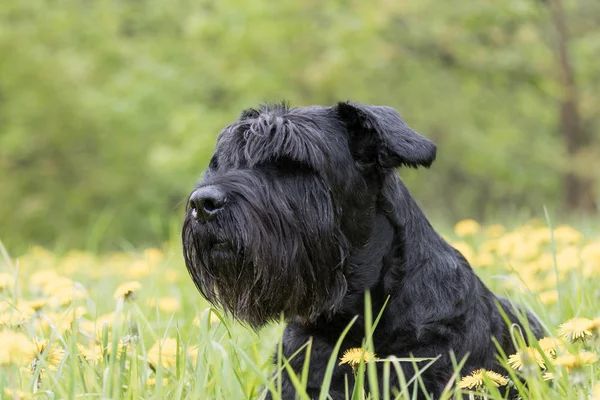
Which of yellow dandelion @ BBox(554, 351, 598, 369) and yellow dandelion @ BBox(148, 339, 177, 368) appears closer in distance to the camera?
yellow dandelion @ BBox(554, 351, 598, 369)

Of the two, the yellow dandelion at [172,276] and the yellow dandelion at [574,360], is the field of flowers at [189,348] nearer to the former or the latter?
the yellow dandelion at [574,360]

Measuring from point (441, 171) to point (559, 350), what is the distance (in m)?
21.3

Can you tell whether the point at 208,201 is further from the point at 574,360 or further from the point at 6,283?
the point at 574,360

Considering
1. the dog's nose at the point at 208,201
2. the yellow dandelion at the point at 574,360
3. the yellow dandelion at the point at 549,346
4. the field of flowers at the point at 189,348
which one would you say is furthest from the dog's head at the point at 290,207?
the yellow dandelion at the point at 574,360

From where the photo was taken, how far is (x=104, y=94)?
64.2 ft

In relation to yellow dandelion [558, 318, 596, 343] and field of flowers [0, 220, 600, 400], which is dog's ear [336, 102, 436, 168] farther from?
yellow dandelion [558, 318, 596, 343]

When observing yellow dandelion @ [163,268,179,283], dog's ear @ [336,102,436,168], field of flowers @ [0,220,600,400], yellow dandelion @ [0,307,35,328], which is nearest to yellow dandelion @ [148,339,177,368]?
field of flowers @ [0,220,600,400]

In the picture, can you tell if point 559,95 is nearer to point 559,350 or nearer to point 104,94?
point 104,94

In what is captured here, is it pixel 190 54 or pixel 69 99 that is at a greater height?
pixel 190 54

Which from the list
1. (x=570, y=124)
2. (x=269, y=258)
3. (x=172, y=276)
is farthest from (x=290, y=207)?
(x=570, y=124)

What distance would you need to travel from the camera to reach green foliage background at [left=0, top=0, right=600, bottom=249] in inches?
599

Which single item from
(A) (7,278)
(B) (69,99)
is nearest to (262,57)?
(B) (69,99)

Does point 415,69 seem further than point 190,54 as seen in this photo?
No

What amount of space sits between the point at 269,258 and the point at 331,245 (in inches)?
9.8
